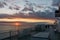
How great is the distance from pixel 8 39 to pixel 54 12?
3.63 feet

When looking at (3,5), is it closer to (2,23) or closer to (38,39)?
(2,23)

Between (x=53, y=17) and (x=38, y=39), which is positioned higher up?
(x=53, y=17)

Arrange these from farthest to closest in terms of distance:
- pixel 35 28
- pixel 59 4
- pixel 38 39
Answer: pixel 38 39, pixel 35 28, pixel 59 4

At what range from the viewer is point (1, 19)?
205 cm

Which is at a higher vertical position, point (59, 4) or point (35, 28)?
point (59, 4)

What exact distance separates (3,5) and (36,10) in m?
0.65

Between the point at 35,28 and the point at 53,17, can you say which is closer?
the point at 53,17

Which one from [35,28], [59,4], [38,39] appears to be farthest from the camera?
[38,39]

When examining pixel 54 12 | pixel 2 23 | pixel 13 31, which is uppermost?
pixel 54 12

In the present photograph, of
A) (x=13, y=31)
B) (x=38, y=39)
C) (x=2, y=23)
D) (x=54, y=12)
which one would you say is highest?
(x=54, y=12)

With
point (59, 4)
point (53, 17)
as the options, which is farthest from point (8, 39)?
point (59, 4)

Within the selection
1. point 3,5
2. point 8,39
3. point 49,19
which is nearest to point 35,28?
point 49,19

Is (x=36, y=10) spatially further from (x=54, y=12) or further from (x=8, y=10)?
(x=8, y=10)

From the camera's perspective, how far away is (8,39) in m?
2.26
